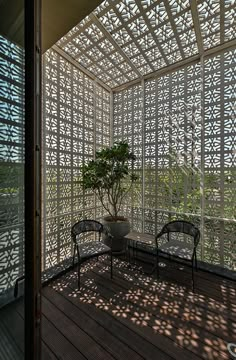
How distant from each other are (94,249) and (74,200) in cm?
98

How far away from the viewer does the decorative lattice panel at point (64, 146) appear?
2527 mm

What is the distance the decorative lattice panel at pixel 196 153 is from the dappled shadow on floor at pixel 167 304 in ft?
2.41

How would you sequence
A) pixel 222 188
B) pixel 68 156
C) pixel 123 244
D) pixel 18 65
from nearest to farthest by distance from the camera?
1. pixel 18 65
2. pixel 222 188
3. pixel 68 156
4. pixel 123 244

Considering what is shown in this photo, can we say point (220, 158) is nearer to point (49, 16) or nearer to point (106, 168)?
point (106, 168)

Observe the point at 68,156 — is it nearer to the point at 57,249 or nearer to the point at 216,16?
the point at 57,249

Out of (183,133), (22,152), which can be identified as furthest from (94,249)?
(183,133)

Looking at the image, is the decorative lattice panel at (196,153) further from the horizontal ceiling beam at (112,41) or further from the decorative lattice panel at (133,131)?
the horizontal ceiling beam at (112,41)

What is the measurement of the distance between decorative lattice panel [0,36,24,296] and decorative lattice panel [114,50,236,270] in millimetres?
2526

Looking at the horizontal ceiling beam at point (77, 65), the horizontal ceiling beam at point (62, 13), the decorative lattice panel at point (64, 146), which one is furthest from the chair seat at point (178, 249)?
the horizontal ceiling beam at point (77, 65)

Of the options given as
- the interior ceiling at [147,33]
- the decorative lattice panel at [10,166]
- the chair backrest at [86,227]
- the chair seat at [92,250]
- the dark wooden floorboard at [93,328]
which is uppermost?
the interior ceiling at [147,33]

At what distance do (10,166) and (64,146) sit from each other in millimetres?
1824

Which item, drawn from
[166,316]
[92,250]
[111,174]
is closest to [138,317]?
[166,316]

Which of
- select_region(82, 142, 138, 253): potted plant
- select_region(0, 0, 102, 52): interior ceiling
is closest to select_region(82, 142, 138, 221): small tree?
select_region(82, 142, 138, 253): potted plant

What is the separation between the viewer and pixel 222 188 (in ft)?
8.46
